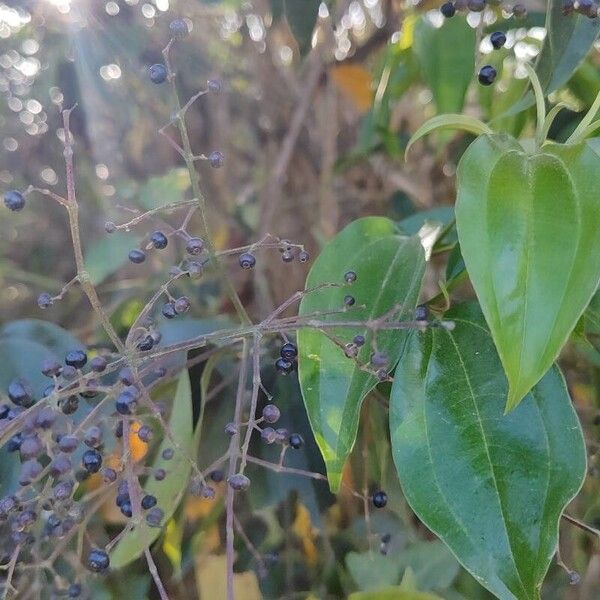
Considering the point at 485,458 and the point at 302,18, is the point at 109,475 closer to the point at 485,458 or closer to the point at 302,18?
the point at 485,458

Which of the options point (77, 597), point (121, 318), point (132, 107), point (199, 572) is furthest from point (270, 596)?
point (132, 107)

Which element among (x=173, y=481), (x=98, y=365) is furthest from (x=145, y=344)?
(x=173, y=481)

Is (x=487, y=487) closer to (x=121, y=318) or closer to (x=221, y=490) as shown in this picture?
(x=221, y=490)

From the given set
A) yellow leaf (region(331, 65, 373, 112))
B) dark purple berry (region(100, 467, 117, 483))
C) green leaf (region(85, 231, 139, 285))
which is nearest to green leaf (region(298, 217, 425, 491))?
dark purple berry (region(100, 467, 117, 483))

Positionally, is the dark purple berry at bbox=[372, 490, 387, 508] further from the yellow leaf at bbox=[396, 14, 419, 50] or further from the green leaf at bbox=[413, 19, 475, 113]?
the yellow leaf at bbox=[396, 14, 419, 50]

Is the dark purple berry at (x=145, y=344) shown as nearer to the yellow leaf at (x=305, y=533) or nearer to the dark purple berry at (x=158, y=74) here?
the dark purple berry at (x=158, y=74)

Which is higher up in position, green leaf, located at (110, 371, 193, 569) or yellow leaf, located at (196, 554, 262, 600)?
green leaf, located at (110, 371, 193, 569)

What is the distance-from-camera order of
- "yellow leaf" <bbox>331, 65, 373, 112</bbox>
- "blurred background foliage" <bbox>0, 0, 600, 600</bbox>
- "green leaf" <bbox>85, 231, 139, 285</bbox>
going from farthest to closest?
"yellow leaf" <bbox>331, 65, 373, 112</bbox>, "green leaf" <bbox>85, 231, 139, 285</bbox>, "blurred background foliage" <bbox>0, 0, 600, 600</bbox>
